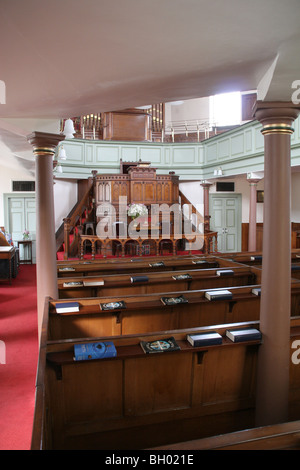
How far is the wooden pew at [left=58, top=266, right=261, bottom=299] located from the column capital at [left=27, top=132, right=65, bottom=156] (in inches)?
78.6

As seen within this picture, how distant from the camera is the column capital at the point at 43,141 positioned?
4.43 m

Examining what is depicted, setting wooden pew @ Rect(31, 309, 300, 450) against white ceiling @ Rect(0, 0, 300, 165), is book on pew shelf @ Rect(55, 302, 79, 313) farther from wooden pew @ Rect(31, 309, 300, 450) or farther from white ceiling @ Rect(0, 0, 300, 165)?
white ceiling @ Rect(0, 0, 300, 165)

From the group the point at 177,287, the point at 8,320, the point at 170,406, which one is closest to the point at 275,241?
the point at 170,406

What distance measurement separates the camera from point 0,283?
8.95 meters

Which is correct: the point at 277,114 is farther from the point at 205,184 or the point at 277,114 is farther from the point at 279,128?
the point at 205,184

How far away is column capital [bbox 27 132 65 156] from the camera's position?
14.5 feet

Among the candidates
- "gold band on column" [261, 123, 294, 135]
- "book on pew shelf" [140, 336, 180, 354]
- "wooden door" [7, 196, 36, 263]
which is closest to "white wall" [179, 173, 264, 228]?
"wooden door" [7, 196, 36, 263]

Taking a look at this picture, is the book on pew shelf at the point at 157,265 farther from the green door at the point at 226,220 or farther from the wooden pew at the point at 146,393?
the green door at the point at 226,220

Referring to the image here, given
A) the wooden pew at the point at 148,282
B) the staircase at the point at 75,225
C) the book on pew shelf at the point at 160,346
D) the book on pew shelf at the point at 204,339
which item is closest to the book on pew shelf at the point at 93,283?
the wooden pew at the point at 148,282

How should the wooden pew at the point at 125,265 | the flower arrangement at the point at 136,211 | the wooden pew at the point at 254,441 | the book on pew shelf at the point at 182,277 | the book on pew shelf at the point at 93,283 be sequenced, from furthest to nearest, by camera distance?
1. the flower arrangement at the point at 136,211
2. the wooden pew at the point at 125,265
3. the book on pew shelf at the point at 182,277
4. the book on pew shelf at the point at 93,283
5. the wooden pew at the point at 254,441

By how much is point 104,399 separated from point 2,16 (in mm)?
3030

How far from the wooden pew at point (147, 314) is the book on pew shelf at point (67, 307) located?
49 mm

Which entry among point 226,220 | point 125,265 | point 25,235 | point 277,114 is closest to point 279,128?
point 277,114

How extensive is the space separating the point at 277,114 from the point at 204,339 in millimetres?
2259
